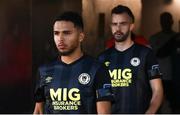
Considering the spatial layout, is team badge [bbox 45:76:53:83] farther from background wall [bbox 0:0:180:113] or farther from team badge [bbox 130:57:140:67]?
background wall [bbox 0:0:180:113]

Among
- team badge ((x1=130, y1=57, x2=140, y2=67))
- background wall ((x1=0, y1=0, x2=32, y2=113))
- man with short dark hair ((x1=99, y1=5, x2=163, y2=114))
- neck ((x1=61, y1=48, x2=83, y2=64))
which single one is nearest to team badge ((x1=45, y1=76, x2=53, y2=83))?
neck ((x1=61, y1=48, x2=83, y2=64))

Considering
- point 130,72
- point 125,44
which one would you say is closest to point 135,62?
point 130,72

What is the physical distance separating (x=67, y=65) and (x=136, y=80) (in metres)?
1.04


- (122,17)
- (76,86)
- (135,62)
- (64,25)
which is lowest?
(76,86)

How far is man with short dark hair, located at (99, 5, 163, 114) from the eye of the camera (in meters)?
4.32

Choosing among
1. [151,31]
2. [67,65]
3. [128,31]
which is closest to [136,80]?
[128,31]

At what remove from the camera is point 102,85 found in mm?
3320

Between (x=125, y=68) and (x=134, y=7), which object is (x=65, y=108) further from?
(x=134, y=7)

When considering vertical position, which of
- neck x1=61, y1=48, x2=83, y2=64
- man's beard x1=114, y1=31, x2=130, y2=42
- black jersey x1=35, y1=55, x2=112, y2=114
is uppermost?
man's beard x1=114, y1=31, x2=130, y2=42

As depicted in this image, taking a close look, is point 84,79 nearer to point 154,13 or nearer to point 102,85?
point 102,85

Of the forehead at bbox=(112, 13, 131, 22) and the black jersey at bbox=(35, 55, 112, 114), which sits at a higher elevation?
the forehead at bbox=(112, 13, 131, 22)

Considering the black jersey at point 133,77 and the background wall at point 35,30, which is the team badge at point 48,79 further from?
the background wall at point 35,30

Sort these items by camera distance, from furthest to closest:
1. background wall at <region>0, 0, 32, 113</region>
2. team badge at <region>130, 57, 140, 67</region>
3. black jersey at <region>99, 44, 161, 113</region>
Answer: background wall at <region>0, 0, 32, 113</region> → team badge at <region>130, 57, 140, 67</region> → black jersey at <region>99, 44, 161, 113</region>

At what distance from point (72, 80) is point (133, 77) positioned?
3.50 feet
